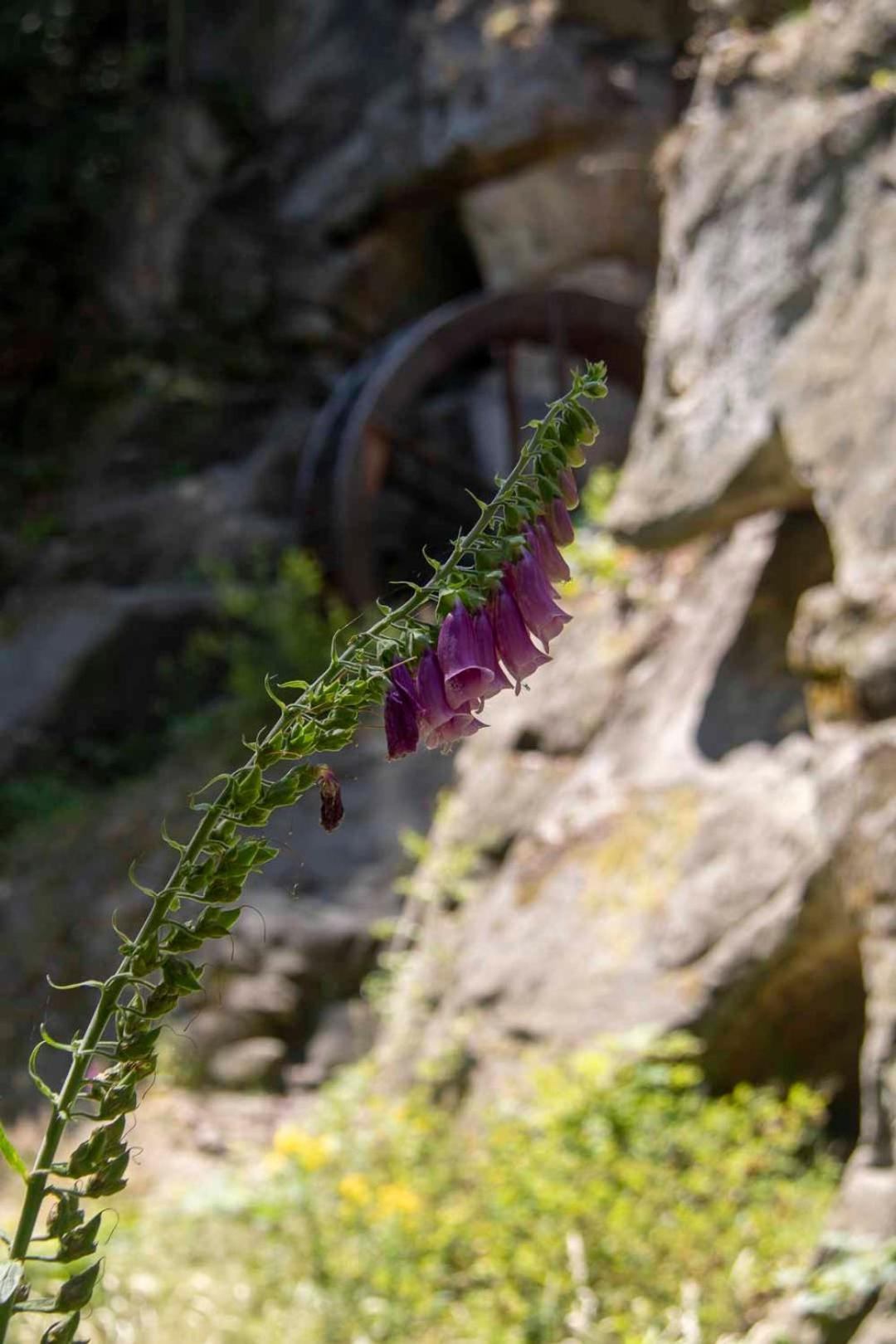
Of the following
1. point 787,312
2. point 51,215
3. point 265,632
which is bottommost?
point 265,632

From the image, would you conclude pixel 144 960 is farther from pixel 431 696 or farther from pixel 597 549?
Result: pixel 597 549

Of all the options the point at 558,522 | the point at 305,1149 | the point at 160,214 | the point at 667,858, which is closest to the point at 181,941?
the point at 558,522

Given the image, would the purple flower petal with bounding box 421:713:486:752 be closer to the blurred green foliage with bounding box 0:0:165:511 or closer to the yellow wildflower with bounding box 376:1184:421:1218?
the yellow wildflower with bounding box 376:1184:421:1218

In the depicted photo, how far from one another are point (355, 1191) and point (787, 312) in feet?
8.65

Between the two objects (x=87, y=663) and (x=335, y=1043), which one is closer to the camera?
(x=335, y=1043)

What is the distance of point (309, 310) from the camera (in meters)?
11.9

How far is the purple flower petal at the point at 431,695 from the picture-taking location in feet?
A: 3.69

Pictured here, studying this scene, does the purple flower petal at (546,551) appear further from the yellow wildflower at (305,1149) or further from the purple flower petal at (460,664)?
the yellow wildflower at (305,1149)

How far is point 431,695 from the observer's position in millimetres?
1135

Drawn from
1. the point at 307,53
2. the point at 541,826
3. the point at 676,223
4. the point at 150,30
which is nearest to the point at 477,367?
the point at 307,53

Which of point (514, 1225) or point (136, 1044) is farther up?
point (136, 1044)

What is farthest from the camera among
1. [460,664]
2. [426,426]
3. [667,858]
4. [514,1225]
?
[426,426]

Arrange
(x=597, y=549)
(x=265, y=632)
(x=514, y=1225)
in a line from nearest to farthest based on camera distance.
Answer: (x=514, y=1225)
(x=597, y=549)
(x=265, y=632)

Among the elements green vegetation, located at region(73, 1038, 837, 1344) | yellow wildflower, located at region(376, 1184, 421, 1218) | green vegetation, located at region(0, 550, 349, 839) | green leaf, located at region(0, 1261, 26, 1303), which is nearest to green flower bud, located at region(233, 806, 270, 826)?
green leaf, located at region(0, 1261, 26, 1303)
